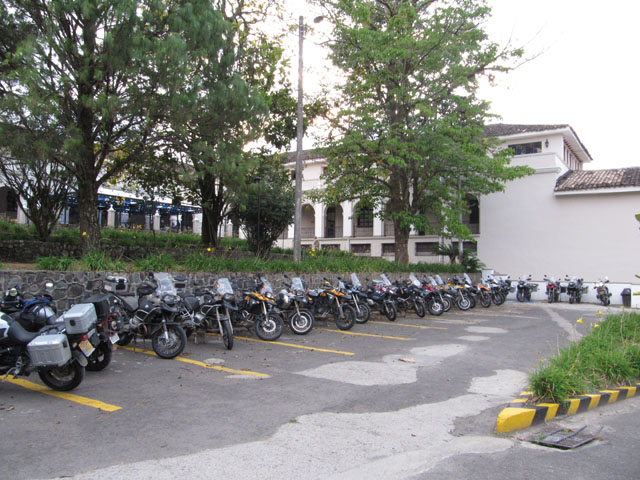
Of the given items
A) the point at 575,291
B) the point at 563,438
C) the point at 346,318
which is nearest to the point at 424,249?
the point at 575,291

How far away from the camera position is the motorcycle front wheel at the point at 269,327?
980cm

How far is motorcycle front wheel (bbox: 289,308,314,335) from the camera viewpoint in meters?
10.8

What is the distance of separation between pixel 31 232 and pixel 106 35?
742 cm

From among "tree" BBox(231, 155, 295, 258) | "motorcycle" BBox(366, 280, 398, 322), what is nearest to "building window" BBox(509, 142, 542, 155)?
"tree" BBox(231, 155, 295, 258)

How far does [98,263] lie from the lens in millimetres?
9984

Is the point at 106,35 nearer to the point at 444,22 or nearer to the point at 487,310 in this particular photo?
the point at 444,22

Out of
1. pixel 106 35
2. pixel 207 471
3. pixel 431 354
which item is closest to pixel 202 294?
pixel 431 354

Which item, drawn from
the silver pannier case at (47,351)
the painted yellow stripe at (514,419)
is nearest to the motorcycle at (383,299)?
the painted yellow stripe at (514,419)

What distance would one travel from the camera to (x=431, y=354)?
8891 mm

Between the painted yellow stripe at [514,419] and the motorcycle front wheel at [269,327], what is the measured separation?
17.8 feet

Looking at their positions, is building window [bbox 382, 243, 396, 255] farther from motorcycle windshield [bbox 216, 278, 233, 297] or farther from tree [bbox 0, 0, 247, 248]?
motorcycle windshield [bbox 216, 278, 233, 297]

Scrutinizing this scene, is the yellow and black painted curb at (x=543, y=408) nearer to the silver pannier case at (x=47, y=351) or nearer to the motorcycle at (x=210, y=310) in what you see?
the silver pannier case at (x=47, y=351)

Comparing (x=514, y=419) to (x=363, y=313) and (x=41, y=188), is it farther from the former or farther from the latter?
(x=41, y=188)

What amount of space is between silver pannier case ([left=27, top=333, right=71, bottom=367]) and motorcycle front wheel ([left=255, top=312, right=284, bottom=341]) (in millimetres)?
4696
